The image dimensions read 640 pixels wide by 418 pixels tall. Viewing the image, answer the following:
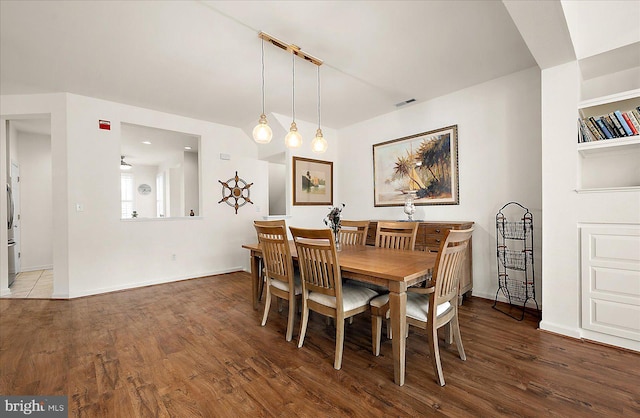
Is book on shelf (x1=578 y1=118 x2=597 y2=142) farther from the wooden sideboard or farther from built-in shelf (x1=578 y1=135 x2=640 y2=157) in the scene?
the wooden sideboard

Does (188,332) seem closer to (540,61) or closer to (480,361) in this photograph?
(480,361)

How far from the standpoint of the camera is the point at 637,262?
6.90 feet

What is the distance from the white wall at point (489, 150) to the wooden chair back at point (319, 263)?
2.43 meters

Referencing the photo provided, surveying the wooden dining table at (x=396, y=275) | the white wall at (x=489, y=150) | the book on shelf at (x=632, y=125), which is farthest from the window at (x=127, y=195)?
the book on shelf at (x=632, y=125)

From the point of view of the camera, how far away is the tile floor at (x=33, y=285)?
3785 millimetres

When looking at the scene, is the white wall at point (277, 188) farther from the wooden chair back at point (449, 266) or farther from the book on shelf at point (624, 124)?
the book on shelf at point (624, 124)

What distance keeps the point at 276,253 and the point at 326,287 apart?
2.05 ft

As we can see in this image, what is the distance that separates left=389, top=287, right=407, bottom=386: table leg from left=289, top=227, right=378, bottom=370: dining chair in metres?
0.34

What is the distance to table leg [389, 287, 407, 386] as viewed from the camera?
5.67 ft

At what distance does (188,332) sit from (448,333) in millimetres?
2286

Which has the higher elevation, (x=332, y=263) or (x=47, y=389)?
(x=332, y=263)

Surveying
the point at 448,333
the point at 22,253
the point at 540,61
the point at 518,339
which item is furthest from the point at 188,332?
the point at 22,253

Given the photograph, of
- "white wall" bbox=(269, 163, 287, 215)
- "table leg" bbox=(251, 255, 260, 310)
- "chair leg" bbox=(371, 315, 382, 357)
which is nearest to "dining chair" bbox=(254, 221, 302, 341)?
"table leg" bbox=(251, 255, 260, 310)

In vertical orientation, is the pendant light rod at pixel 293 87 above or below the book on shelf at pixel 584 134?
above
